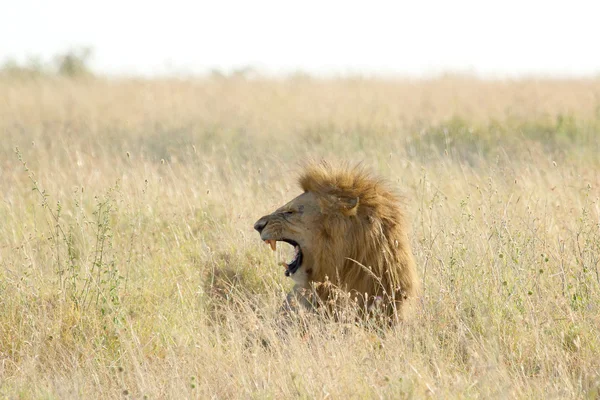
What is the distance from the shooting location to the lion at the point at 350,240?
5188 mm

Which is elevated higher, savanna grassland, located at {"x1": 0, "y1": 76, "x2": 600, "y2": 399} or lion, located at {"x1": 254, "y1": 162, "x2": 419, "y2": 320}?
lion, located at {"x1": 254, "y1": 162, "x2": 419, "y2": 320}

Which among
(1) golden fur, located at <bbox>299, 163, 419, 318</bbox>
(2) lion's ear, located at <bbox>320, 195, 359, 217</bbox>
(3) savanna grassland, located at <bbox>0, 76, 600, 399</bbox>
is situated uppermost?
(2) lion's ear, located at <bbox>320, 195, 359, 217</bbox>

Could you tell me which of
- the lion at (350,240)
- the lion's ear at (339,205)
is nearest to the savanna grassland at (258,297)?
the lion at (350,240)

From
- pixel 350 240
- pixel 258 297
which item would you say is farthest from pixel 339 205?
pixel 258 297

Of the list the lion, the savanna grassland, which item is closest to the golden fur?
the lion

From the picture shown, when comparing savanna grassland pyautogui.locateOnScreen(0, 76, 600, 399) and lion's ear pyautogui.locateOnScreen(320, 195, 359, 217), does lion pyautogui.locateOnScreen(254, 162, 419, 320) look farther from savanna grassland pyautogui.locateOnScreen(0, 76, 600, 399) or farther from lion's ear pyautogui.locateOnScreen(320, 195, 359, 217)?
savanna grassland pyautogui.locateOnScreen(0, 76, 600, 399)

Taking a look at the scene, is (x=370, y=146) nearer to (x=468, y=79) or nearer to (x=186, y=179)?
(x=186, y=179)

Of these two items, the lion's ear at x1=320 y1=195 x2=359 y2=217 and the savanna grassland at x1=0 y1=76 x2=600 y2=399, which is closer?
the savanna grassland at x1=0 y1=76 x2=600 y2=399

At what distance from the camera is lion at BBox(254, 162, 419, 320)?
204 inches

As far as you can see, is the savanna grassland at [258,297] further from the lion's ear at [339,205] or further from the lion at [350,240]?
the lion's ear at [339,205]

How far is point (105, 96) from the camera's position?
1895 cm

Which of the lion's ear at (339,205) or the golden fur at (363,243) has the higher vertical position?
the lion's ear at (339,205)

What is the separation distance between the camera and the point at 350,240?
5203mm

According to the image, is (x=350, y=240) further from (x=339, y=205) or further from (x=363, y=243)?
(x=339, y=205)
